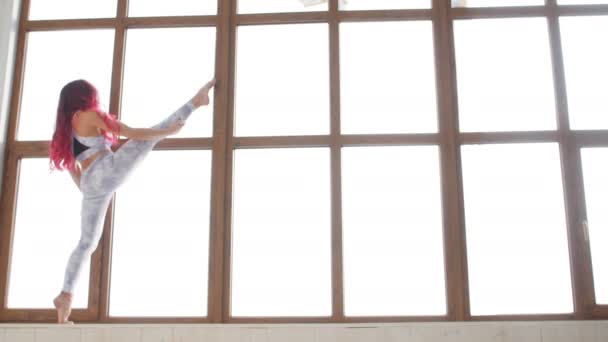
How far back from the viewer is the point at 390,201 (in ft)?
9.73

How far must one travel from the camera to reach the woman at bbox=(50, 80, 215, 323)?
9.03 ft

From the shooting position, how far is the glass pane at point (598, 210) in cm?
284

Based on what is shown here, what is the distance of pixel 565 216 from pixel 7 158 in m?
3.05

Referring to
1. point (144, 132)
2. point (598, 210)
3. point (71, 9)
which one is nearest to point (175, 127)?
point (144, 132)

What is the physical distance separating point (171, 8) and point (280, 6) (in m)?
0.64

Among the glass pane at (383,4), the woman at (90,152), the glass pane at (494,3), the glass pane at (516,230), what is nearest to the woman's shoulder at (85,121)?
the woman at (90,152)

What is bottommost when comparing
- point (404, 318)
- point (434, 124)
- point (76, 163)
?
point (404, 318)

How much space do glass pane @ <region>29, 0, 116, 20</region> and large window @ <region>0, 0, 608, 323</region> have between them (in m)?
0.01

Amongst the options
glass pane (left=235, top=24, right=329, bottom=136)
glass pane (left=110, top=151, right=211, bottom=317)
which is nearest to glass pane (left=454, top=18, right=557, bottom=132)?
glass pane (left=235, top=24, right=329, bottom=136)

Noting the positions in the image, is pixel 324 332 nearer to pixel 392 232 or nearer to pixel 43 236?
pixel 392 232

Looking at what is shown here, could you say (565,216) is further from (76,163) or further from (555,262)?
(76,163)

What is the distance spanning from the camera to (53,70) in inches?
127

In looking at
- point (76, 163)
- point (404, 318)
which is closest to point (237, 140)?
point (76, 163)

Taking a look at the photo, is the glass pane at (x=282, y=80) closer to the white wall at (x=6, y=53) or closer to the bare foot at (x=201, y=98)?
the bare foot at (x=201, y=98)
